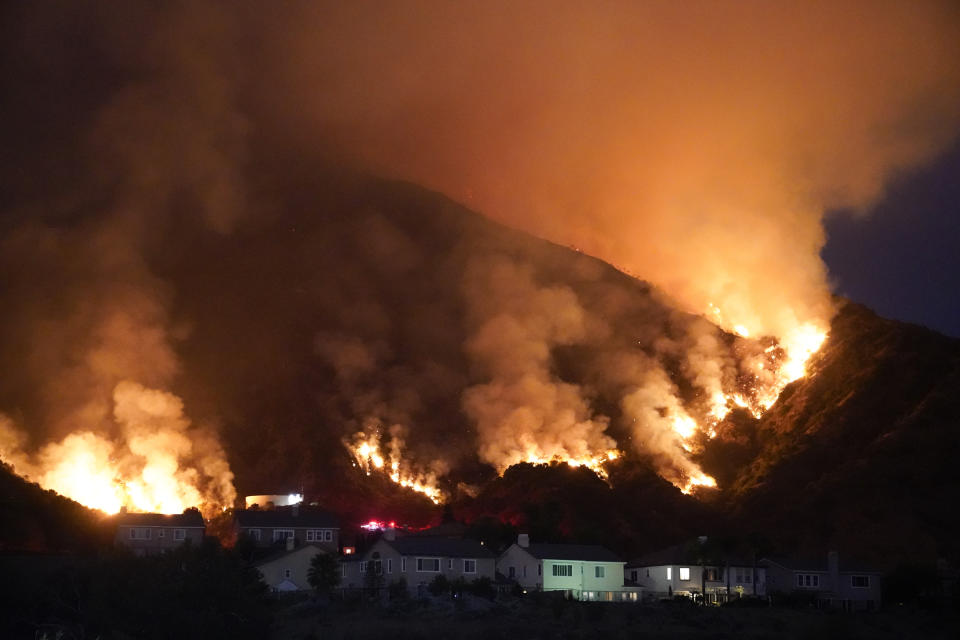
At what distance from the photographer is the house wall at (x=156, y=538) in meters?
98.9

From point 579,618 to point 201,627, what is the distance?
2312 centimetres

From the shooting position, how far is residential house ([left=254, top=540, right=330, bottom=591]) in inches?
3438

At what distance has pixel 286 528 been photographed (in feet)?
343

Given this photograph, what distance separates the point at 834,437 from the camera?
137m

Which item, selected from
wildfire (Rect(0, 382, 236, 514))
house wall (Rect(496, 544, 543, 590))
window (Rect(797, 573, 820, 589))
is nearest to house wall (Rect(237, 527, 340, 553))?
house wall (Rect(496, 544, 543, 590))

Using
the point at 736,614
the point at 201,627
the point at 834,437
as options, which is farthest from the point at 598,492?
A: the point at 201,627

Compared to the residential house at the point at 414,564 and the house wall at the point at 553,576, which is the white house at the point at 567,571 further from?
the residential house at the point at 414,564

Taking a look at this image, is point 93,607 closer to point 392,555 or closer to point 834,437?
point 392,555

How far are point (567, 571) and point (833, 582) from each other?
2168 cm

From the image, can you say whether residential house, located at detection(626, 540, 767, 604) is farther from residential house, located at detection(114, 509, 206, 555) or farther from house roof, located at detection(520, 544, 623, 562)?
residential house, located at detection(114, 509, 206, 555)

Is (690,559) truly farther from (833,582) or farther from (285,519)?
(285,519)

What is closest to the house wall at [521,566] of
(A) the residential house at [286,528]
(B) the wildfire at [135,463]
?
(A) the residential house at [286,528]

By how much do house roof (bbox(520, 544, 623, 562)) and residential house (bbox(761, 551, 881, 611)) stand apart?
13.5 metres

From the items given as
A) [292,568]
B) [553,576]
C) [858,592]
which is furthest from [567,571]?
[858,592]
